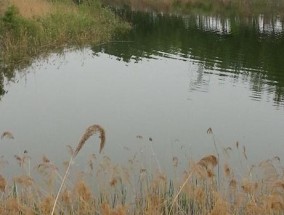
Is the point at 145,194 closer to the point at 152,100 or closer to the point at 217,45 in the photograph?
the point at 152,100

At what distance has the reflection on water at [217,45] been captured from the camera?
75.2 feet

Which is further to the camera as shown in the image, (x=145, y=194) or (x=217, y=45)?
(x=217, y=45)

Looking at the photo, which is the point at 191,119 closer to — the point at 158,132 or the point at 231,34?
A: the point at 158,132

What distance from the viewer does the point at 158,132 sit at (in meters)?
14.4

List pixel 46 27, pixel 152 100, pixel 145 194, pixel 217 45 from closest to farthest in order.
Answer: pixel 145 194
pixel 152 100
pixel 46 27
pixel 217 45

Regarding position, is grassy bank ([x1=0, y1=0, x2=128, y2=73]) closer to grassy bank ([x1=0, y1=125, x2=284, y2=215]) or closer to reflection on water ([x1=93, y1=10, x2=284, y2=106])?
reflection on water ([x1=93, y1=10, x2=284, y2=106])

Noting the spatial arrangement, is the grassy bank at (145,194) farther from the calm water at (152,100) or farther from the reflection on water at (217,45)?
the reflection on water at (217,45)

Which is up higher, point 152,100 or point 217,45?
point 152,100

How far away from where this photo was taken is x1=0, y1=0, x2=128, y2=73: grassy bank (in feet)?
73.4

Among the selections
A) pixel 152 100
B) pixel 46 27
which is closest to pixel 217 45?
pixel 46 27

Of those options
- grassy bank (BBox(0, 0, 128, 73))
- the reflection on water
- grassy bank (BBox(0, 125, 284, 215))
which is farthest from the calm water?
grassy bank (BBox(0, 125, 284, 215))

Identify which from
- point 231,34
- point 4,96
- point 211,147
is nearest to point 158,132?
point 211,147

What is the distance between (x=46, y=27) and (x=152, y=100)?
32.7 feet

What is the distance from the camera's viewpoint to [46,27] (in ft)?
83.4
